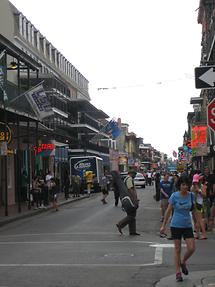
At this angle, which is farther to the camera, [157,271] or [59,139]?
[59,139]

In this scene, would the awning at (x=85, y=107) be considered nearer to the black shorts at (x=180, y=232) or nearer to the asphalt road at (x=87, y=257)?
the asphalt road at (x=87, y=257)

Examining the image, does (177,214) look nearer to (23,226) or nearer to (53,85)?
(23,226)

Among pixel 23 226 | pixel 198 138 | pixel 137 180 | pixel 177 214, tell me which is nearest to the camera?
pixel 177 214

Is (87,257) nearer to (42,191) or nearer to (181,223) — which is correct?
(181,223)

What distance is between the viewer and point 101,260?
1152 centimetres

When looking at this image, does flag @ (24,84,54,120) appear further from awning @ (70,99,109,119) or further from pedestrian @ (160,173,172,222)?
awning @ (70,99,109,119)

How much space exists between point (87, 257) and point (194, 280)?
3194mm

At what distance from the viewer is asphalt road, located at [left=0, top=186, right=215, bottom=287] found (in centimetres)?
952

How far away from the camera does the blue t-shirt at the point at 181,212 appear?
9312 mm

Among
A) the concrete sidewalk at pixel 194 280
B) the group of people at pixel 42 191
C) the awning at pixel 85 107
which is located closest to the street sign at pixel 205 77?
the concrete sidewalk at pixel 194 280

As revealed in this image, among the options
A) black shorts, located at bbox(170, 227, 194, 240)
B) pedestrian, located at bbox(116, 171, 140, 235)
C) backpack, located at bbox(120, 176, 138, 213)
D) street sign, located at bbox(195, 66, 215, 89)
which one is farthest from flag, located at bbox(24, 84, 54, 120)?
black shorts, located at bbox(170, 227, 194, 240)

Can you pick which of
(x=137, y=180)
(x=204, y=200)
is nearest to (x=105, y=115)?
(x=137, y=180)

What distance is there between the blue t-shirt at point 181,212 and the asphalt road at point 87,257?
1014mm

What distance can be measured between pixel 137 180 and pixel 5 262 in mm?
50181
